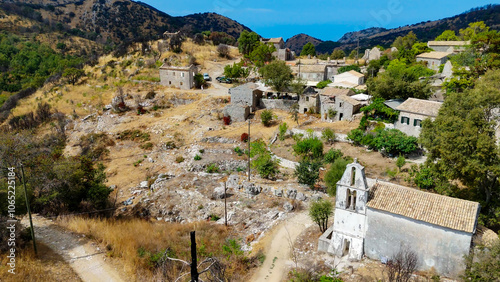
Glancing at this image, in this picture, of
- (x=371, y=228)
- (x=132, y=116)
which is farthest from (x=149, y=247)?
(x=132, y=116)

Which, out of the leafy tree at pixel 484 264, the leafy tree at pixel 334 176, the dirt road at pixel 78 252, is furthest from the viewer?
the leafy tree at pixel 334 176

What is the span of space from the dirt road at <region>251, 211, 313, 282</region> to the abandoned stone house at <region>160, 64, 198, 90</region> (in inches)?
1464

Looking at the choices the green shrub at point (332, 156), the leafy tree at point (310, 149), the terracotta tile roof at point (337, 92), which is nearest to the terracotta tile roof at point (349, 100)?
the terracotta tile roof at point (337, 92)

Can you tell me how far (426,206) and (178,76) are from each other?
46.1m

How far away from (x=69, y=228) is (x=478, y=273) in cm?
2111

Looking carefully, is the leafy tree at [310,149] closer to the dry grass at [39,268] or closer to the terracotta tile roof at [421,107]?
the terracotta tile roof at [421,107]

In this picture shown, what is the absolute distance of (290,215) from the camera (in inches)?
926

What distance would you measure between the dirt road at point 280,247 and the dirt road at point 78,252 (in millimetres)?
7511

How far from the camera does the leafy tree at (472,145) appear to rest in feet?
63.1

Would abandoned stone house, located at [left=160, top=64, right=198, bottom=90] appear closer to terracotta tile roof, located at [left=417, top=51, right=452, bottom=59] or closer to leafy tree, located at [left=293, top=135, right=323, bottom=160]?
leafy tree, located at [left=293, top=135, right=323, bottom=160]

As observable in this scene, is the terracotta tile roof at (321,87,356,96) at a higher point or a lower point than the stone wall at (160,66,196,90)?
lower

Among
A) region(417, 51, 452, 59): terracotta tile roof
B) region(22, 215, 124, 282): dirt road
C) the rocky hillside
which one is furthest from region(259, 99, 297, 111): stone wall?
the rocky hillside

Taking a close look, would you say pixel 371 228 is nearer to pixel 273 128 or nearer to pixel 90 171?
pixel 90 171

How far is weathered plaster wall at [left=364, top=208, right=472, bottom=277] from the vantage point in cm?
1563
